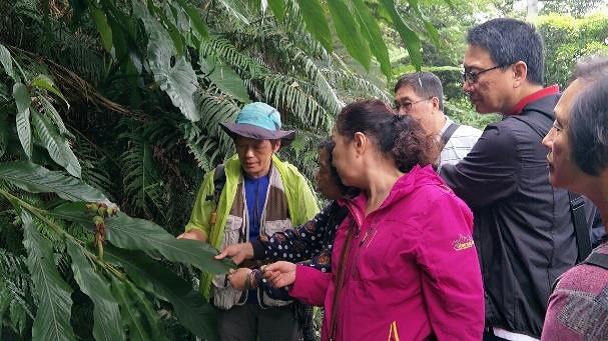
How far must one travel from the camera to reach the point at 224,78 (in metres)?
3.43

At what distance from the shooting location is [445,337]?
1633 mm

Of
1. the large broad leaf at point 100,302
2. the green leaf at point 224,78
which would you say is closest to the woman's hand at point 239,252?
the large broad leaf at point 100,302

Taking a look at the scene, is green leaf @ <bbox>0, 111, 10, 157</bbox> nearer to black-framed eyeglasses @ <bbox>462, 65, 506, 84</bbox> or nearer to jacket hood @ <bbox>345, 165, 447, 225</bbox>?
jacket hood @ <bbox>345, 165, 447, 225</bbox>

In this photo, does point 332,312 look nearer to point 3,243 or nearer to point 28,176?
point 28,176

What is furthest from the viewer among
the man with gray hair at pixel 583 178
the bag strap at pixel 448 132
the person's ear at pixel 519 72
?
the bag strap at pixel 448 132

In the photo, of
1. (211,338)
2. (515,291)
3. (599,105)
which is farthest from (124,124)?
(599,105)

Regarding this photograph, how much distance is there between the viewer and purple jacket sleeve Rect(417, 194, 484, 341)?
5.29ft

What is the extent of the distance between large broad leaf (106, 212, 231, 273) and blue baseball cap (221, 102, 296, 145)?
63 centimetres

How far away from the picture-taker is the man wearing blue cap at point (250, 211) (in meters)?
2.45

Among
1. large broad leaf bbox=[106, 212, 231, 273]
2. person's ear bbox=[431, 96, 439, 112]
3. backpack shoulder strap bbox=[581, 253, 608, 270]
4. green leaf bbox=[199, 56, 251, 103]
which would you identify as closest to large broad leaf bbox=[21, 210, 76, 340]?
large broad leaf bbox=[106, 212, 231, 273]

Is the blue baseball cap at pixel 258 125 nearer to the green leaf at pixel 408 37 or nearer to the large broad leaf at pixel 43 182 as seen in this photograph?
the large broad leaf at pixel 43 182

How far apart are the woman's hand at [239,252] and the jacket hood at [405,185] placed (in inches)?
20.7

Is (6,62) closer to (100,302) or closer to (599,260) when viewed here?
(100,302)

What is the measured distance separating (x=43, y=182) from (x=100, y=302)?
0.37 m
